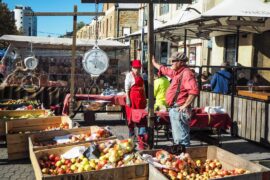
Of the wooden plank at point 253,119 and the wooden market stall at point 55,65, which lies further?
the wooden market stall at point 55,65

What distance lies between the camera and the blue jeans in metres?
6.08

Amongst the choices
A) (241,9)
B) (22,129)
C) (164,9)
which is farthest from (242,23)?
(164,9)

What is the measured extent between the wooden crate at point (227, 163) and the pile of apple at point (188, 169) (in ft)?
0.34

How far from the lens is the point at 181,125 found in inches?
241

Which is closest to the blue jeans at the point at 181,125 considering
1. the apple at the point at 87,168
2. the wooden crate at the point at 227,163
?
the wooden crate at the point at 227,163

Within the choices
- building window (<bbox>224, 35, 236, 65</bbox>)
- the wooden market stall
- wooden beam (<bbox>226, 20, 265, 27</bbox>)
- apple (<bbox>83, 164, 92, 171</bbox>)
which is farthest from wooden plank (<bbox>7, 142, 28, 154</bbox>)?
building window (<bbox>224, 35, 236, 65</bbox>)

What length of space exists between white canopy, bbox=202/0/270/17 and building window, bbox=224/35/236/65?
7.80 meters

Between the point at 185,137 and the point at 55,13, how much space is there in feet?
13.2

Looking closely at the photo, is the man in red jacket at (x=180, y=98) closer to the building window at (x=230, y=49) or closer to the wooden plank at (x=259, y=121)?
the wooden plank at (x=259, y=121)

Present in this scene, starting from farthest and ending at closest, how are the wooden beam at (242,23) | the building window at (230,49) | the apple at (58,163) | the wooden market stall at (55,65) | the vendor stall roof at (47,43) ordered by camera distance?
the building window at (230,49) < the vendor stall roof at (47,43) < the wooden market stall at (55,65) < the wooden beam at (242,23) < the apple at (58,163)

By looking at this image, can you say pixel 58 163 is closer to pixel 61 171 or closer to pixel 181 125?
pixel 61 171

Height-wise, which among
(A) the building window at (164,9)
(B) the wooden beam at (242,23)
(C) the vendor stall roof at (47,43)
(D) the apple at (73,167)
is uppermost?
(A) the building window at (164,9)

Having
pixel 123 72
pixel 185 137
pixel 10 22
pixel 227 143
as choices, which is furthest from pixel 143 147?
pixel 10 22

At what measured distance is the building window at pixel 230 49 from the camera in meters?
18.1
